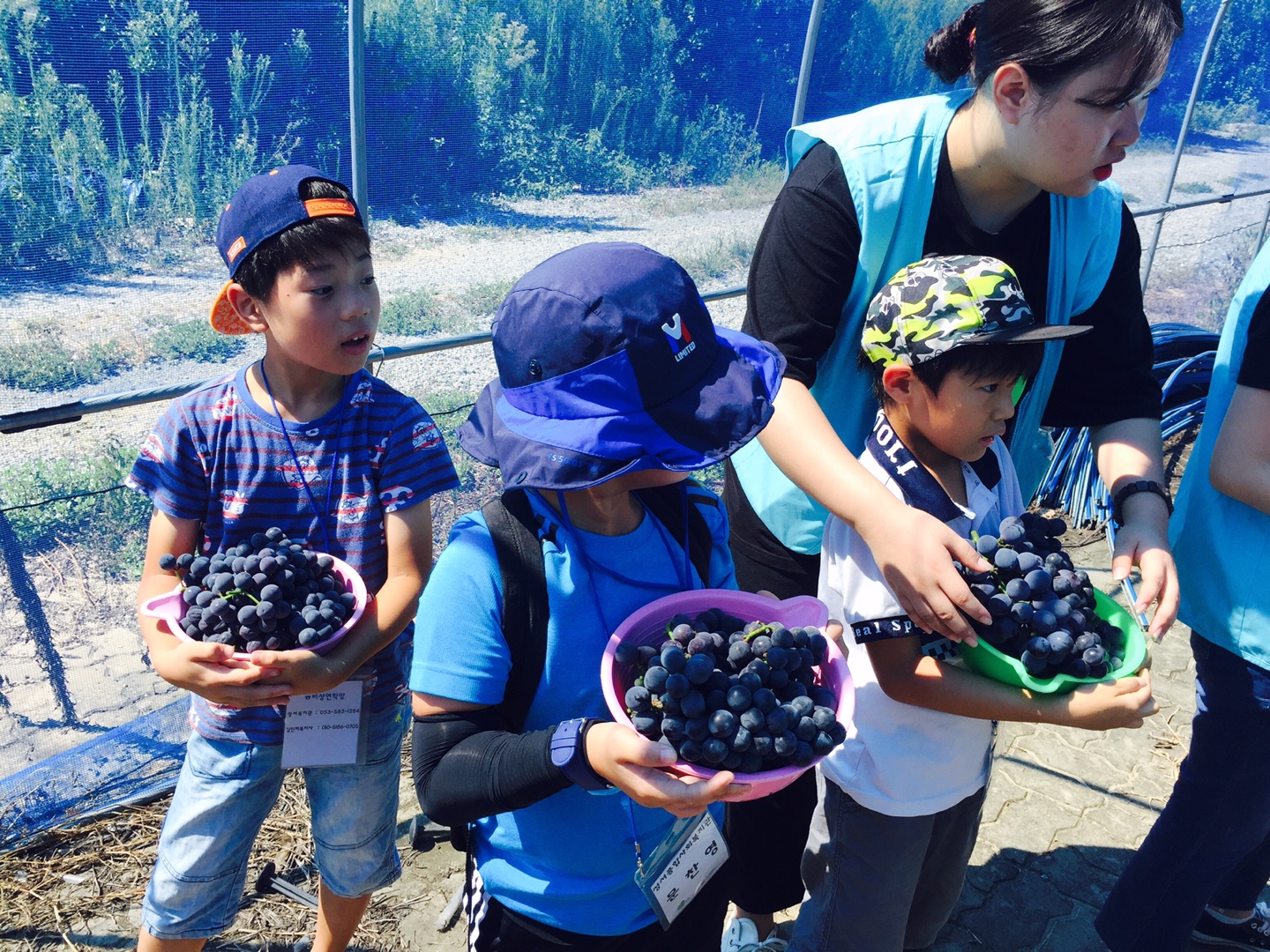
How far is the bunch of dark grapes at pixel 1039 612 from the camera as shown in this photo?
1.43 m

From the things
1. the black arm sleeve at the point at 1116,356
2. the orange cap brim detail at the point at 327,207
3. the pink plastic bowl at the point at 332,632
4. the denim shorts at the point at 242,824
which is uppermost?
the orange cap brim detail at the point at 327,207

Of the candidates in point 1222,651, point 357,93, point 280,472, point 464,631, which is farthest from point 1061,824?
point 357,93

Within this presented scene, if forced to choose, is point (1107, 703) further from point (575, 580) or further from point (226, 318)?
point (226, 318)

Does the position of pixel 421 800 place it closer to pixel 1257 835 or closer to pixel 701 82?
pixel 1257 835

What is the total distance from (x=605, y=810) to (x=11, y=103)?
1.99 meters

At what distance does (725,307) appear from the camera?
14.0ft

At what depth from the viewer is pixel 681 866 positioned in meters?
1.44

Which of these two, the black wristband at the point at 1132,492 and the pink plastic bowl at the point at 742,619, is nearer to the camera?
the pink plastic bowl at the point at 742,619

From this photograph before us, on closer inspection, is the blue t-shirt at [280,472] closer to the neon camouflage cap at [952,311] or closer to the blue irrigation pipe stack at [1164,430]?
the neon camouflage cap at [952,311]

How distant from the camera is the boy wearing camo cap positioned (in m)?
1.54

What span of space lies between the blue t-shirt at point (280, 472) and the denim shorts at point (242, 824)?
80mm

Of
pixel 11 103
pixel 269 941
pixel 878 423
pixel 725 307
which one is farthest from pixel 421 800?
pixel 725 307

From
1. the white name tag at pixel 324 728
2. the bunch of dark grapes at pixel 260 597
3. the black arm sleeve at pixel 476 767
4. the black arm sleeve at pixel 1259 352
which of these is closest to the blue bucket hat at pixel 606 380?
the black arm sleeve at pixel 476 767

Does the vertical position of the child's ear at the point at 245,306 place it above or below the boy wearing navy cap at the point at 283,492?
above
